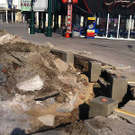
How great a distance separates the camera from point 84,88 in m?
8.59

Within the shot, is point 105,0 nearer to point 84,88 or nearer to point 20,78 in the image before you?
point 84,88

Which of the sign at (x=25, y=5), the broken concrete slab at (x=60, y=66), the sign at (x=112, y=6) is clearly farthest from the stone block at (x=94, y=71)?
the sign at (x=25, y=5)

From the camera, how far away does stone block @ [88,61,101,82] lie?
8.94 meters

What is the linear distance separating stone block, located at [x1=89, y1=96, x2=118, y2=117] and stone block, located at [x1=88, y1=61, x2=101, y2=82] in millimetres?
4046

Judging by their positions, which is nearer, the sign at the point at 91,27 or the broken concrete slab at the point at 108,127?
the broken concrete slab at the point at 108,127

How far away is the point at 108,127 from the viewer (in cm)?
434

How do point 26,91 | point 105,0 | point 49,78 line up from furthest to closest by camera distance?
1. point 105,0
2. point 49,78
3. point 26,91

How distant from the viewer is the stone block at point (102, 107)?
Answer: 476cm

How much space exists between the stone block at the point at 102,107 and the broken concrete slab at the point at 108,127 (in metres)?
0.20

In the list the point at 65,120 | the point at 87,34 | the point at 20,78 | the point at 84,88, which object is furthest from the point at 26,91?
the point at 87,34

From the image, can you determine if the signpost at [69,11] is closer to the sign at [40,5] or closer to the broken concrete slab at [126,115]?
the sign at [40,5]

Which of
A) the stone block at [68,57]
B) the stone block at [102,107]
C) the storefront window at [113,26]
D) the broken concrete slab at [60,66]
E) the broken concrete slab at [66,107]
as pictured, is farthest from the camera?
the storefront window at [113,26]

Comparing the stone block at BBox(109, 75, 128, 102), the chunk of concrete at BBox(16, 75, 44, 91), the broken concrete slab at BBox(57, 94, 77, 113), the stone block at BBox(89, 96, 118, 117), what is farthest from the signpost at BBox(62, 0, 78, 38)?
the stone block at BBox(89, 96, 118, 117)

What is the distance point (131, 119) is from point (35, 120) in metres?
2.90
